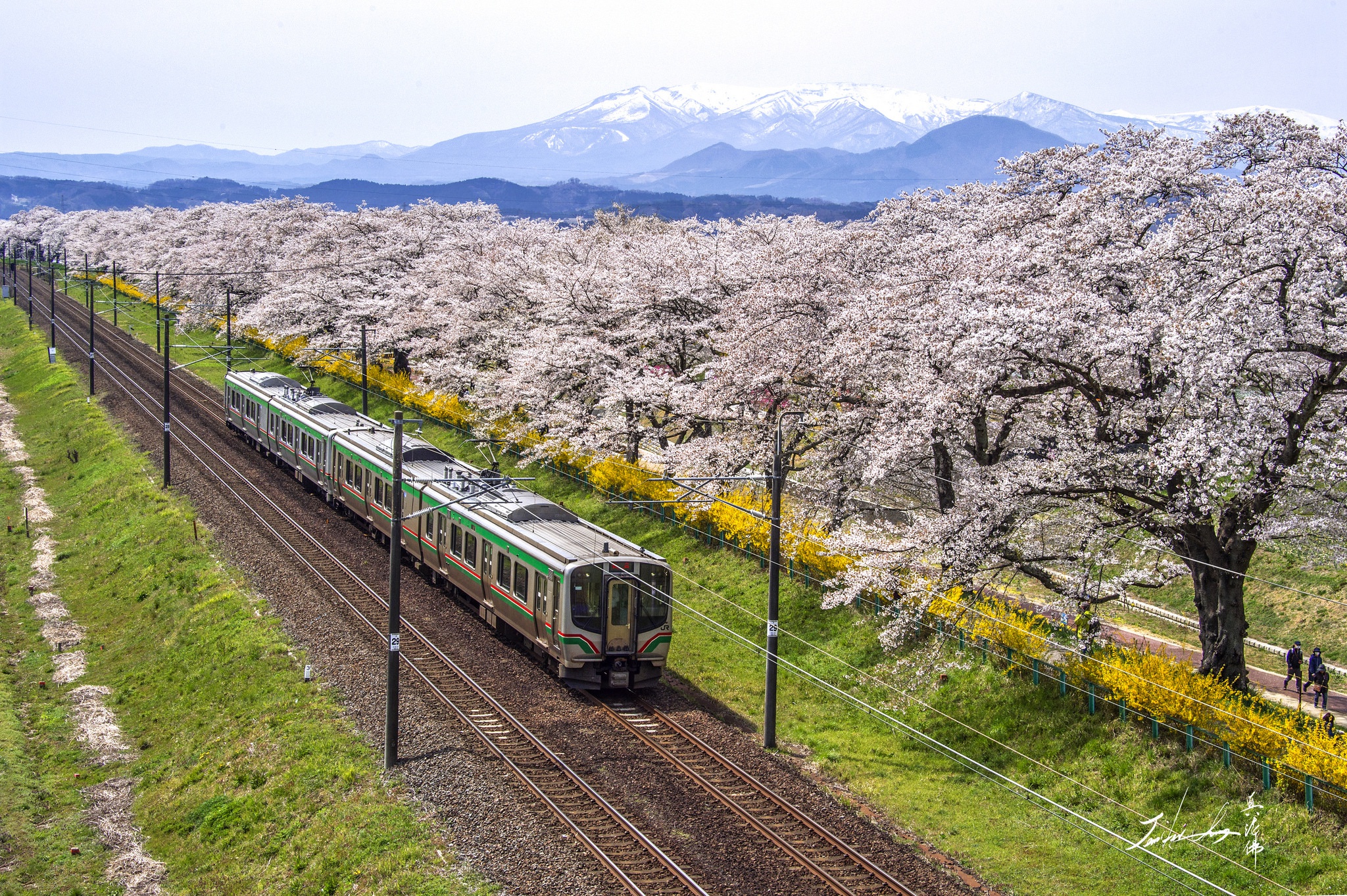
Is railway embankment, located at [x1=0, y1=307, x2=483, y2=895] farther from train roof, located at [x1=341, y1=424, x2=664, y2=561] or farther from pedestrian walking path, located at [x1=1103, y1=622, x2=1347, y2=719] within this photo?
pedestrian walking path, located at [x1=1103, y1=622, x2=1347, y2=719]

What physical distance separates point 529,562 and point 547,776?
5.15 metres

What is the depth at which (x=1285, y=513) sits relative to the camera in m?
17.6

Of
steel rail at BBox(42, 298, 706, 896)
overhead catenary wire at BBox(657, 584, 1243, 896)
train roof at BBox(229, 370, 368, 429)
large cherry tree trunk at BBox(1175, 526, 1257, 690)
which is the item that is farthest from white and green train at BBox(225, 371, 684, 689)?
large cherry tree trunk at BBox(1175, 526, 1257, 690)

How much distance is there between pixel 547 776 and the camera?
16.5 meters

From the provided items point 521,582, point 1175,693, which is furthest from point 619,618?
point 1175,693

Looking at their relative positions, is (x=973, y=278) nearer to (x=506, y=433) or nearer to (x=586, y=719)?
(x=586, y=719)

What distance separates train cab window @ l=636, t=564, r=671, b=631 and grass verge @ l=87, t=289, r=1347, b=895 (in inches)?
95.4

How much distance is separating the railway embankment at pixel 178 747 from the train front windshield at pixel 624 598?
4619mm

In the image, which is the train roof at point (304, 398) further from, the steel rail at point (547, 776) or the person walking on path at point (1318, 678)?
the person walking on path at point (1318, 678)

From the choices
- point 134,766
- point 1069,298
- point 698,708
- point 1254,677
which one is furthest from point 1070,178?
point 134,766

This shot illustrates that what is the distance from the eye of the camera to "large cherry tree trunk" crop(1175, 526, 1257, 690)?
17.8 m

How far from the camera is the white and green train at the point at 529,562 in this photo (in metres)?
19.7

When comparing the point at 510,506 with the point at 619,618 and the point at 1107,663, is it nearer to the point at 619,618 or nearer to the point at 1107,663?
the point at 619,618

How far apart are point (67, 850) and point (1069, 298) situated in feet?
61.5
